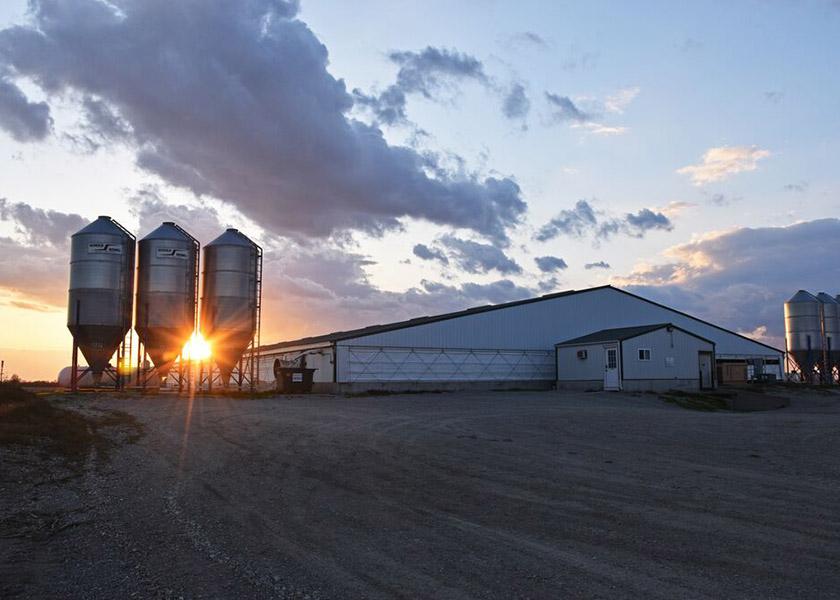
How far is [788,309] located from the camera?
6469 cm

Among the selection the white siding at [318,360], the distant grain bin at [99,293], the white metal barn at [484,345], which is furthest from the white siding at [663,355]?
the distant grain bin at [99,293]

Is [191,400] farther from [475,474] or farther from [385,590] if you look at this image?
[385,590]

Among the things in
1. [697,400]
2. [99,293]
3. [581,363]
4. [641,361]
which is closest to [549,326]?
[581,363]

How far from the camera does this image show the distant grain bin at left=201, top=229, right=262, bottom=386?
125 ft

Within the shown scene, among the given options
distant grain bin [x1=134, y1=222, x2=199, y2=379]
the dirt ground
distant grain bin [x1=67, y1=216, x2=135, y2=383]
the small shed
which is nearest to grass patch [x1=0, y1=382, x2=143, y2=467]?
the dirt ground

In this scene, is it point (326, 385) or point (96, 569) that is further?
point (326, 385)

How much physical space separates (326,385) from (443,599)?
37.5 meters

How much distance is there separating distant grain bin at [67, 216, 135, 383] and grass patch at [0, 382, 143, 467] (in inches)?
491

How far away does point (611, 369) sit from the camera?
42.8 metres

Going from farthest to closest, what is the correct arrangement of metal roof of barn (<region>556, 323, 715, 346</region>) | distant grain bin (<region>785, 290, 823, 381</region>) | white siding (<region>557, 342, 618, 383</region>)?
distant grain bin (<region>785, 290, 823, 381</region>) < white siding (<region>557, 342, 618, 383</region>) < metal roof of barn (<region>556, 323, 715, 346</region>)

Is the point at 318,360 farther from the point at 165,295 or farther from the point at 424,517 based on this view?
the point at 424,517

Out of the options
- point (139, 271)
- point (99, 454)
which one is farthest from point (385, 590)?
point (139, 271)

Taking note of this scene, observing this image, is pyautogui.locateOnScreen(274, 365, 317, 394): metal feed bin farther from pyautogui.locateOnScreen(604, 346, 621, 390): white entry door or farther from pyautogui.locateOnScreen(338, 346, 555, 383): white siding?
pyautogui.locateOnScreen(604, 346, 621, 390): white entry door

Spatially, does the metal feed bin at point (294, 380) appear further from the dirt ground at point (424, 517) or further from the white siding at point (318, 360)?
the dirt ground at point (424, 517)
